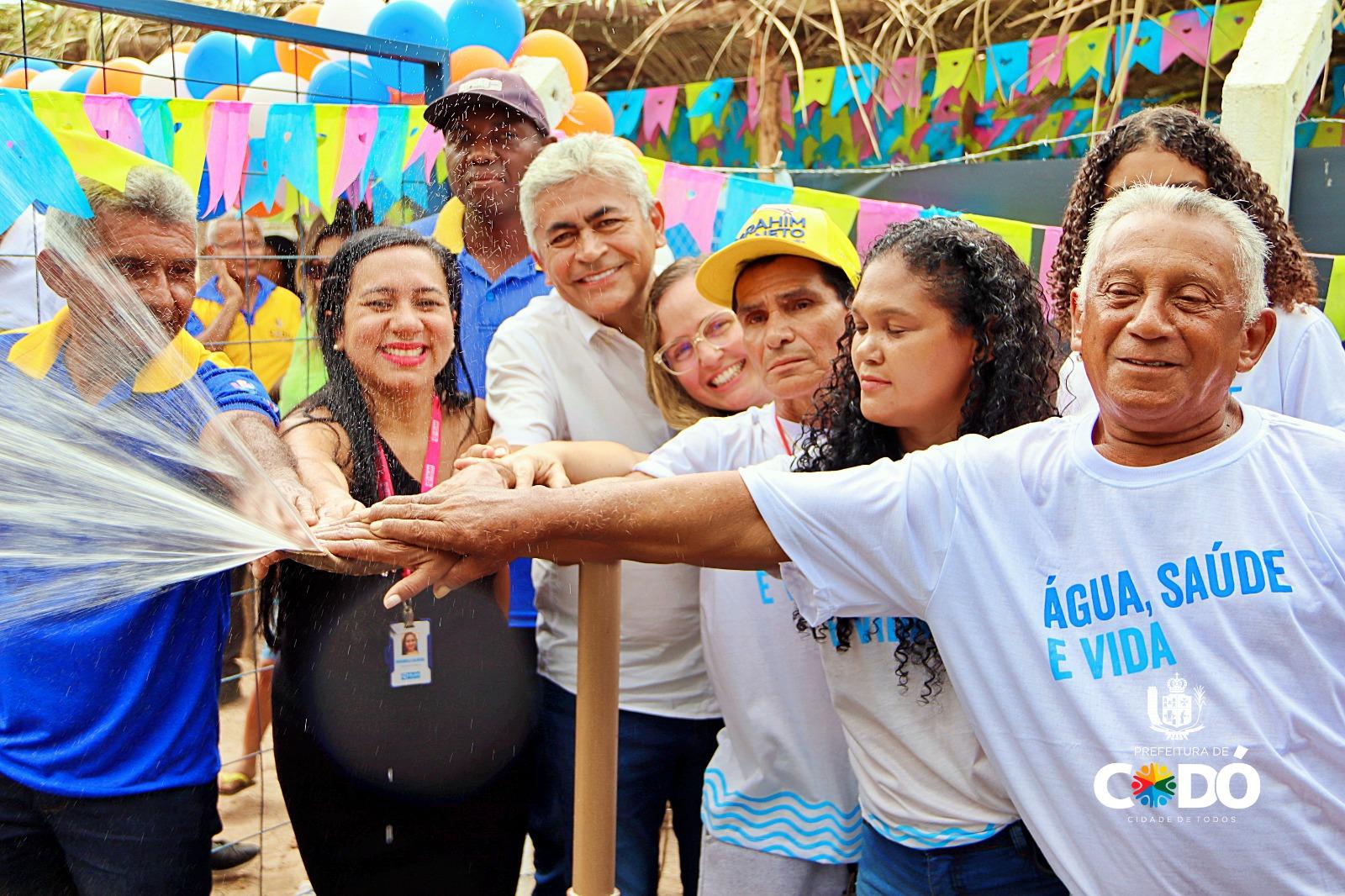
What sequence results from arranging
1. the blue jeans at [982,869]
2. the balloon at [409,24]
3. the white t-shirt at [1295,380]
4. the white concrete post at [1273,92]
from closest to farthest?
1. the blue jeans at [982,869]
2. the white t-shirt at [1295,380]
3. the white concrete post at [1273,92]
4. the balloon at [409,24]

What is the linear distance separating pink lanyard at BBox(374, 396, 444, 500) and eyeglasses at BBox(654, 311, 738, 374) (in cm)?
53

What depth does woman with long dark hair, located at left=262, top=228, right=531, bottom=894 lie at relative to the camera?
8.51 ft

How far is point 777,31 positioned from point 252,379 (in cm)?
632

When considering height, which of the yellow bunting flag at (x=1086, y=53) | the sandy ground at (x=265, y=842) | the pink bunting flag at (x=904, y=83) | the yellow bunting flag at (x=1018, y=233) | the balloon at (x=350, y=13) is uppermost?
the pink bunting flag at (x=904, y=83)

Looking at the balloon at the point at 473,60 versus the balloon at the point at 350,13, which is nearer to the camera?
the balloon at the point at 473,60

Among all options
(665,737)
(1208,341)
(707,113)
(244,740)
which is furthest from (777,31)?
(1208,341)

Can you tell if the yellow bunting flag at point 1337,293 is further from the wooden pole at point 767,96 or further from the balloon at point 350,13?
the balloon at point 350,13

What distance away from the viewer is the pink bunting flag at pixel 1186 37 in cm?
683

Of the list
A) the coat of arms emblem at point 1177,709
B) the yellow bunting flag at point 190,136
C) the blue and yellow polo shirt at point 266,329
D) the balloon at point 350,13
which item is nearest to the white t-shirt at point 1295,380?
the coat of arms emblem at point 1177,709

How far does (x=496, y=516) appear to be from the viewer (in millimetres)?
1716

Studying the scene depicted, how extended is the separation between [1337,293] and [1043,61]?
3.21 meters

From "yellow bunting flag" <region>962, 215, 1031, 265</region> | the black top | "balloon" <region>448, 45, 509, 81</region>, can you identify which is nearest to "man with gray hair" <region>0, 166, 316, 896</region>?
the black top

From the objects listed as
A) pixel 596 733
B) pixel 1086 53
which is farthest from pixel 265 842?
pixel 1086 53

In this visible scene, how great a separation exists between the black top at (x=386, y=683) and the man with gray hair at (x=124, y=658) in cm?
24
